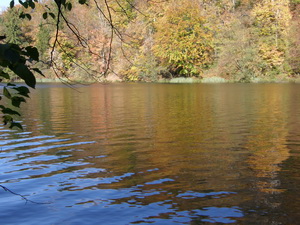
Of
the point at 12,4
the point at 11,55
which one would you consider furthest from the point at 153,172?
the point at 11,55

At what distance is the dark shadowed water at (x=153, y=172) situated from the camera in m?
5.44

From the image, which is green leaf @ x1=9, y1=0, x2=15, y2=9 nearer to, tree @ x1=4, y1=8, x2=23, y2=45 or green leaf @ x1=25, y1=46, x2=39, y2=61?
tree @ x1=4, y1=8, x2=23, y2=45

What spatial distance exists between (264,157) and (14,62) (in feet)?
25.2

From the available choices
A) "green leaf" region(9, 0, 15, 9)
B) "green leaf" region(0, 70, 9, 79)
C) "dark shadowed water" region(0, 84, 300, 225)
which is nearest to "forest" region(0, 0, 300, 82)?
"dark shadowed water" region(0, 84, 300, 225)

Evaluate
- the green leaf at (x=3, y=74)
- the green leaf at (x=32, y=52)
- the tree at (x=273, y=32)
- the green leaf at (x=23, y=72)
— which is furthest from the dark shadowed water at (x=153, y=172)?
the tree at (x=273, y=32)

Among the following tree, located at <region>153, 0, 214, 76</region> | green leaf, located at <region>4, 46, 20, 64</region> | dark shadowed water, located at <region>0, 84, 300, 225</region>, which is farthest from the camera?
tree, located at <region>153, 0, 214, 76</region>

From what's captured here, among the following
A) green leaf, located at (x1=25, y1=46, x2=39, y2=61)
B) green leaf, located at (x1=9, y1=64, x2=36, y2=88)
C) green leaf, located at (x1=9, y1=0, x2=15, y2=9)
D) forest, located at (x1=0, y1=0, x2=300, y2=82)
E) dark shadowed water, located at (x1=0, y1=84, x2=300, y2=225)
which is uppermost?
forest, located at (x1=0, y1=0, x2=300, y2=82)

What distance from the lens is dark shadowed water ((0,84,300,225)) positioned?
544 centimetres

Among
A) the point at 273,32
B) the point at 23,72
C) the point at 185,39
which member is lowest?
the point at 23,72

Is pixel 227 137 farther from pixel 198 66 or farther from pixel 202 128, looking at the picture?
pixel 198 66

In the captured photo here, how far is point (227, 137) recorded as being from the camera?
11695 millimetres

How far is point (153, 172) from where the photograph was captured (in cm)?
762

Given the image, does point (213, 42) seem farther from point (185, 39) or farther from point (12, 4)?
point (12, 4)


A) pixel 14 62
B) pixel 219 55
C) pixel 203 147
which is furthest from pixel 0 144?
pixel 219 55
